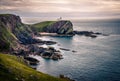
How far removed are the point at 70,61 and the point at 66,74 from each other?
39966 mm

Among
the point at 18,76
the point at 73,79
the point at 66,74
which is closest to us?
the point at 18,76

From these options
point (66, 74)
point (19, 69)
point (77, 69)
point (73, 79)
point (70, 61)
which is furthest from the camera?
point (70, 61)

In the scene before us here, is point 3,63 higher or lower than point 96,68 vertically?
higher

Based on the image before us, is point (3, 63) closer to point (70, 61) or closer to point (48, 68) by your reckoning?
point (48, 68)

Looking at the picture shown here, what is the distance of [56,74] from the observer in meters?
157

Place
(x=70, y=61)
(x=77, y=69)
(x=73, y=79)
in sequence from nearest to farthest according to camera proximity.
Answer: (x=73, y=79) → (x=77, y=69) → (x=70, y=61)

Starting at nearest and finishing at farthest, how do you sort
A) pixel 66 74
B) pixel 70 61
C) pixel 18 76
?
pixel 18 76
pixel 66 74
pixel 70 61

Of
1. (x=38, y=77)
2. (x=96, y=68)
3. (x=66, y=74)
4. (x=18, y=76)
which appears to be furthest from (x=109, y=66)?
(x=18, y=76)

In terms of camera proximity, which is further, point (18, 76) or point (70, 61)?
point (70, 61)

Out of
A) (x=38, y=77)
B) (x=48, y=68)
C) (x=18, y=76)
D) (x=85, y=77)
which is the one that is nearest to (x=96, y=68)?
(x=85, y=77)

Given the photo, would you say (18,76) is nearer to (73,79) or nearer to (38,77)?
(38,77)

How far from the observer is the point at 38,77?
128 m

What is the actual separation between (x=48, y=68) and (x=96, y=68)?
117 ft

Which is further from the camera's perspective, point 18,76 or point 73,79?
point 73,79
